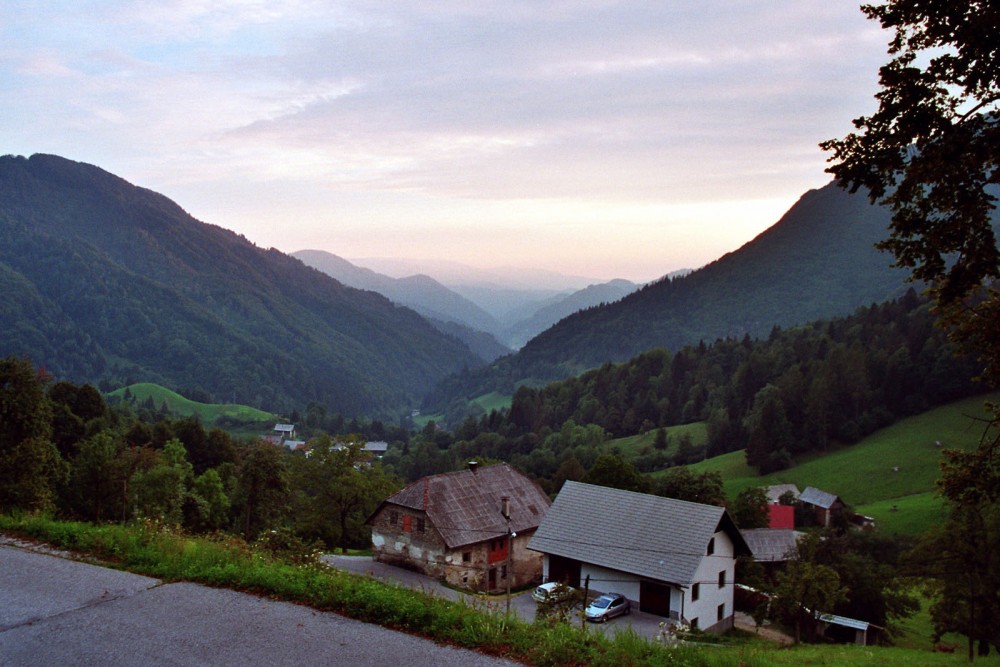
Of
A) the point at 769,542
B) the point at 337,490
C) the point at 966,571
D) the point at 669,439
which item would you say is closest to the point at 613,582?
the point at 966,571

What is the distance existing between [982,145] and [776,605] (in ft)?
86.4

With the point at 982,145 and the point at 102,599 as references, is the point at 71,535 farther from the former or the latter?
the point at 982,145

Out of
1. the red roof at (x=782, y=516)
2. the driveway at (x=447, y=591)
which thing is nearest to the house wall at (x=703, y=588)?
the driveway at (x=447, y=591)

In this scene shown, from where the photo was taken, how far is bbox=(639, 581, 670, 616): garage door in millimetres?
30344

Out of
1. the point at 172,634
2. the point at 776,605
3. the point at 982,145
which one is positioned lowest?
the point at 776,605

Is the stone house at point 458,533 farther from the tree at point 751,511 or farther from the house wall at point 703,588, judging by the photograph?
the tree at point 751,511

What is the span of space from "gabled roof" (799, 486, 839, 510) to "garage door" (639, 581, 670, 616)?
152ft

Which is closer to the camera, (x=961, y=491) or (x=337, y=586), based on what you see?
(x=337, y=586)

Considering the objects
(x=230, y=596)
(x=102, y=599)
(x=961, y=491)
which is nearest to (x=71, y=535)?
(x=102, y=599)

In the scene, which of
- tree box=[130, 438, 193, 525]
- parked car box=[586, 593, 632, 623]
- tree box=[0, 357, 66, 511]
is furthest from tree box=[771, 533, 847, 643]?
tree box=[130, 438, 193, 525]

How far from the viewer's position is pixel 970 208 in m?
8.82

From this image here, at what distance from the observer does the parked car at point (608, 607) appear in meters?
28.6

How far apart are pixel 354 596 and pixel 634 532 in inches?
1051

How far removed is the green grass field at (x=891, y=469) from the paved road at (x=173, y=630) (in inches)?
2619
